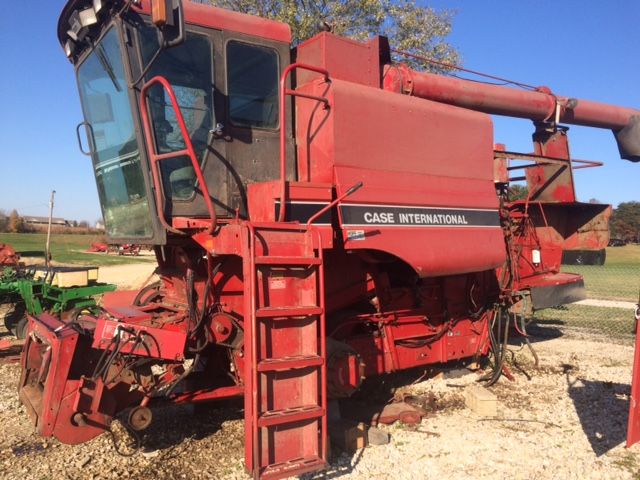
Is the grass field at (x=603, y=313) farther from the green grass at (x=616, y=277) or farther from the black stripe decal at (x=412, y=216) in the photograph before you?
the black stripe decal at (x=412, y=216)

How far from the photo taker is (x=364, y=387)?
592 cm

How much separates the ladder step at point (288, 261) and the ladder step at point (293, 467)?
1294 mm

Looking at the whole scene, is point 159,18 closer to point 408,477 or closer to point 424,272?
point 424,272

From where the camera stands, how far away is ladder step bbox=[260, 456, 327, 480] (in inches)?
133

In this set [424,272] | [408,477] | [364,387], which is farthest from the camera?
[364,387]

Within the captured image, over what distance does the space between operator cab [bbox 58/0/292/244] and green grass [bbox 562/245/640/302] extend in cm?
1028

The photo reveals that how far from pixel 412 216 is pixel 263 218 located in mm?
1329

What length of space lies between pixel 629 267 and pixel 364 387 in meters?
25.1

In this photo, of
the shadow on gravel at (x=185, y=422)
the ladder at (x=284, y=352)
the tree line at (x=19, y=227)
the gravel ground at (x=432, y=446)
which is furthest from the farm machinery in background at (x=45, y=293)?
the tree line at (x=19, y=227)

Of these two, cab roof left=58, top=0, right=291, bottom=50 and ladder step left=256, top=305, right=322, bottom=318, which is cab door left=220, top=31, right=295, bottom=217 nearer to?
cab roof left=58, top=0, right=291, bottom=50

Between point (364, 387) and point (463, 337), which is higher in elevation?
point (463, 337)

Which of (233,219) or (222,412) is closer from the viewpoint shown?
(233,219)

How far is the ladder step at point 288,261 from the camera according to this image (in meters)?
3.55

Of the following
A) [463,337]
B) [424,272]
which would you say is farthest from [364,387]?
[424,272]
